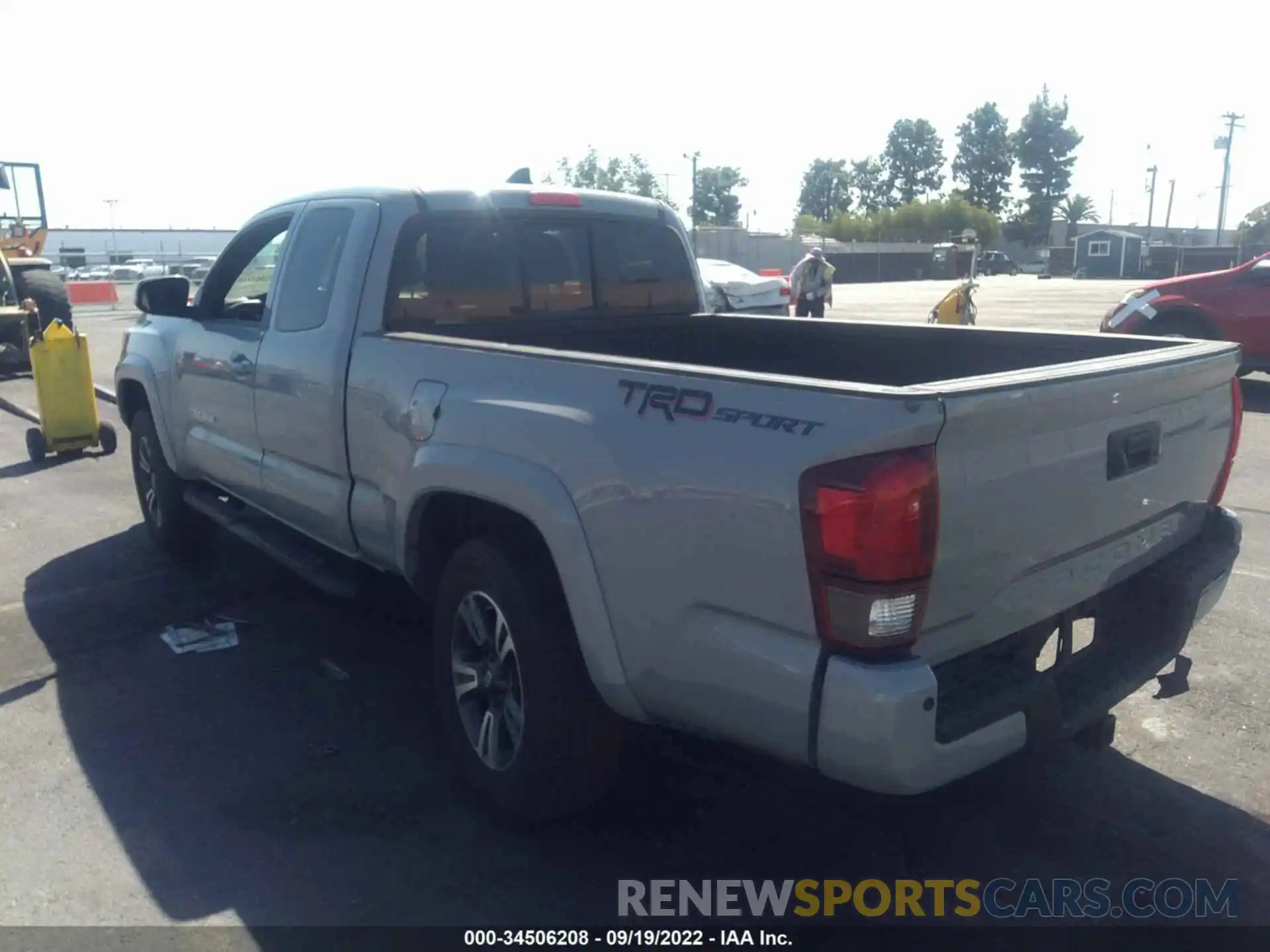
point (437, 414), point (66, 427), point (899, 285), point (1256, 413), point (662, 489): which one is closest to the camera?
point (662, 489)

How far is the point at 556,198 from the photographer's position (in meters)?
4.94

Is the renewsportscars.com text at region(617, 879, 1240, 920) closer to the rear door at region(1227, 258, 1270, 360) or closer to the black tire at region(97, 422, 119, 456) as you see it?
the black tire at region(97, 422, 119, 456)

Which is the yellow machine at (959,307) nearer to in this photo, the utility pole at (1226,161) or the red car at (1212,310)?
the red car at (1212,310)

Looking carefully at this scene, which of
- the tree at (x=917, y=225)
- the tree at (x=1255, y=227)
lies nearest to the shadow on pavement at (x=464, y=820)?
the tree at (x=1255, y=227)

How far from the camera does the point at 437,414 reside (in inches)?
145

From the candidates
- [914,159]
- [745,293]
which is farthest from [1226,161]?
[745,293]

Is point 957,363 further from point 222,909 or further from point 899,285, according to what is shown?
point 899,285

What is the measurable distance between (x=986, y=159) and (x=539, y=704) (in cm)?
12121

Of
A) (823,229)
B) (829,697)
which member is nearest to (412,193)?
(829,697)

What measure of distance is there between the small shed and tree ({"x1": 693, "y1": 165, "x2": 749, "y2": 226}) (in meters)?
46.2

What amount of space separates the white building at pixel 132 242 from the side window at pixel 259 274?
67.2m

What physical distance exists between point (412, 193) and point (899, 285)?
58747mm

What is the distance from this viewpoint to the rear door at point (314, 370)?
4.37m

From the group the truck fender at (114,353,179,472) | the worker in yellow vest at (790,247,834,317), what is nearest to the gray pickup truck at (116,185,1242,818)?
the truck fender at (114,353,179,472)
